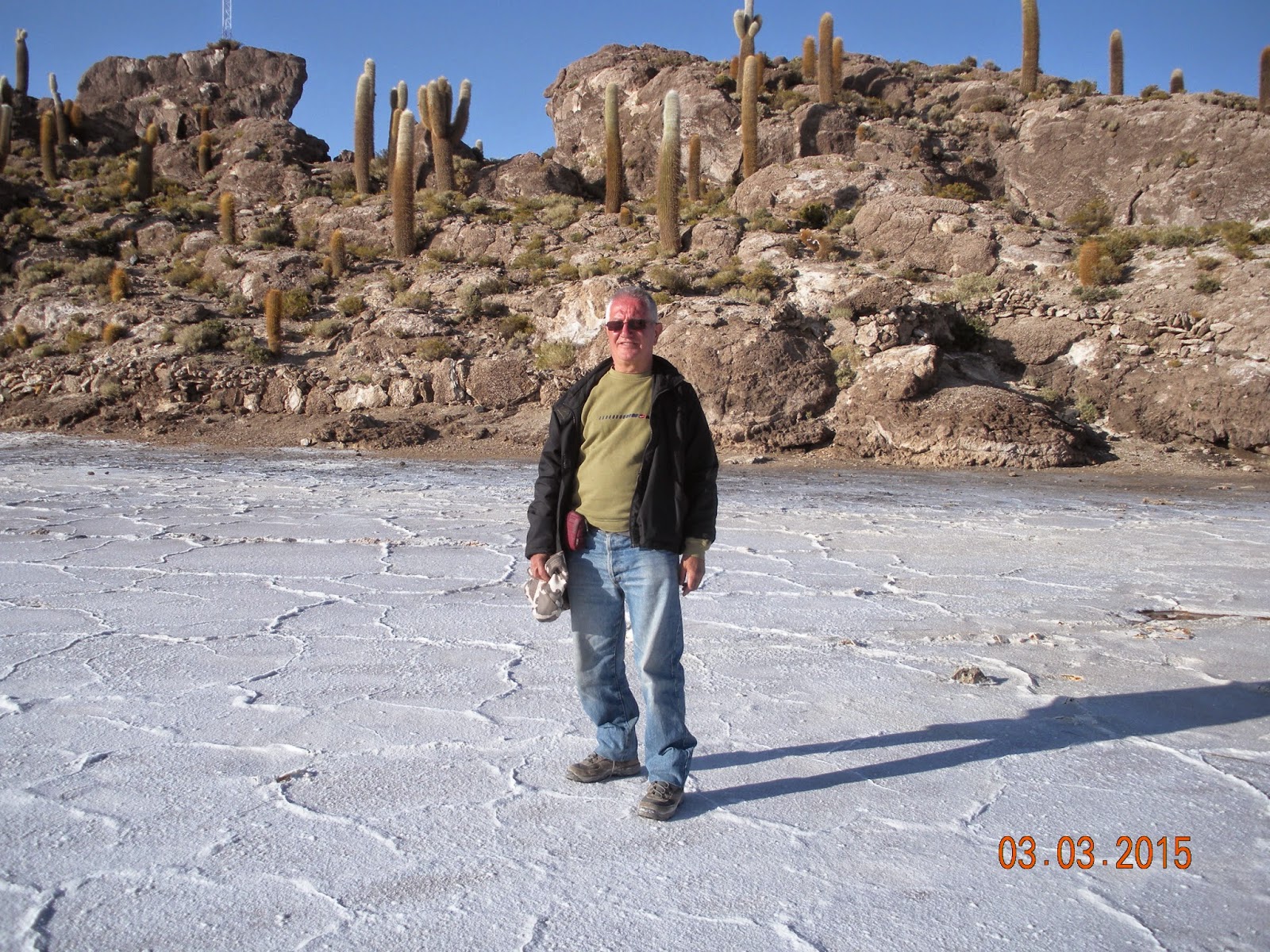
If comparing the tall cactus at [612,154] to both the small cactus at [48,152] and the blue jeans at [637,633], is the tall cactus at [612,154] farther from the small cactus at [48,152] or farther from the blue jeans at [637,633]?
the blue jeans at [637,633]

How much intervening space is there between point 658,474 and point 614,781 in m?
1.08

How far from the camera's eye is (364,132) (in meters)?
31.3

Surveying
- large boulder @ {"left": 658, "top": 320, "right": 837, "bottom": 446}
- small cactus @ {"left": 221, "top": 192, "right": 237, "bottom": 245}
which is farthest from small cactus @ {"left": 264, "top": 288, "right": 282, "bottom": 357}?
large boulder @ {"left": 658, "top": 320, "right": 837, "bottom": 446}

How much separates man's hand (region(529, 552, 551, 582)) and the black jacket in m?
0.02

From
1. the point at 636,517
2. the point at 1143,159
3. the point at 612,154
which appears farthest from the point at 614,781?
the point at 1143,159

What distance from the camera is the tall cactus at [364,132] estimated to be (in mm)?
29938

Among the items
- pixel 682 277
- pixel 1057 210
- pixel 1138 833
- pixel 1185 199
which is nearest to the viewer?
pixel 1138 833

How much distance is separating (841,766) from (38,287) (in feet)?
94.3

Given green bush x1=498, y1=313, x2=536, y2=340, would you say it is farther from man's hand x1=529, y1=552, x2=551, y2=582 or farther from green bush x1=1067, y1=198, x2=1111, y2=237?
man's hand x1=529, y1=552, x2=551, y2=582

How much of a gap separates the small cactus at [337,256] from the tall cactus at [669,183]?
876 cm

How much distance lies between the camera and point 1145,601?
614 cm

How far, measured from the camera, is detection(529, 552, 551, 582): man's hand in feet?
10.1

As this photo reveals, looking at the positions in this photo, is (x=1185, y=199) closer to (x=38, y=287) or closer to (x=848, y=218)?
(x=848, y=218)

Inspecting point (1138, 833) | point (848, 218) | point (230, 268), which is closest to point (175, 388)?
point (230, 268)
